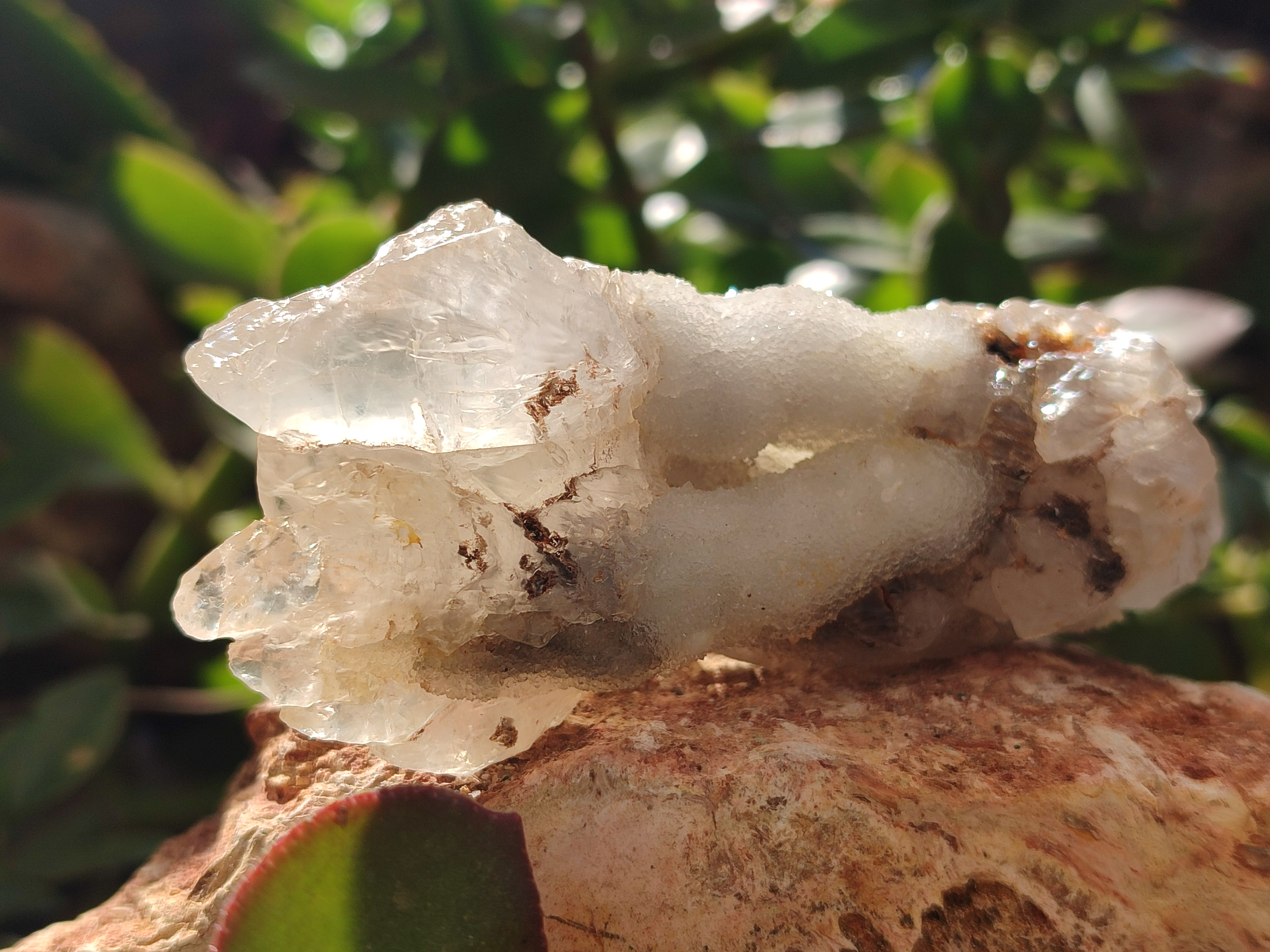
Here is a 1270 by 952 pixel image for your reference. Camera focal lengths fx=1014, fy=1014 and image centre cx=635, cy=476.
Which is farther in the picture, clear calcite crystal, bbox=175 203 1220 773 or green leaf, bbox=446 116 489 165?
green leaf, bbox=446 116 489 165

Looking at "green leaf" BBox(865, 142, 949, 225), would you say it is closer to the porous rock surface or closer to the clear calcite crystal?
the clear calcite crystal

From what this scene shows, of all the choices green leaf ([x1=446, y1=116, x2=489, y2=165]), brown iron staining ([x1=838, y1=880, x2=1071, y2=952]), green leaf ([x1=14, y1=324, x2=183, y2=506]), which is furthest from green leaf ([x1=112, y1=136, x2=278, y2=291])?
brown iron staining ([x1=838, y1=880, x2=1071, y2=952])

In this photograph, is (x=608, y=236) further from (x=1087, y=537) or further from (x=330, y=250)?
(x=1087, y=537)

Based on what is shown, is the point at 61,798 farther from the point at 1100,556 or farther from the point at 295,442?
the point at 1100,556

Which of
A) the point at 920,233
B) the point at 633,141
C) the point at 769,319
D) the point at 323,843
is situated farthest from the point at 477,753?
the point at 633,141

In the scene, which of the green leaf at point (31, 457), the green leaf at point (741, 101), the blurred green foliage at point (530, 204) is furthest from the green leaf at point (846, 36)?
the green leaf at point (31, 457)

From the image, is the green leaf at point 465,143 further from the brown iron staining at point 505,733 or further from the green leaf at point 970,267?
the brown iron staining at point 505,733
